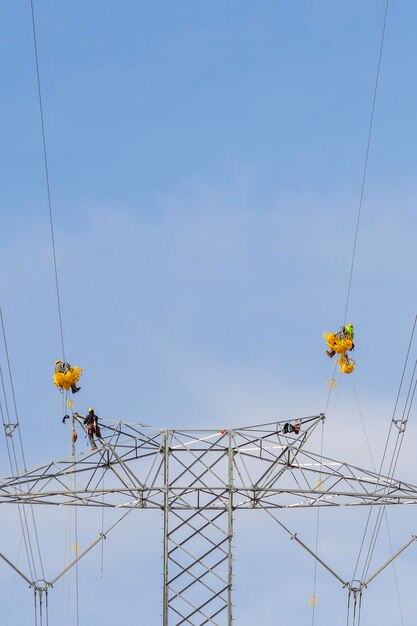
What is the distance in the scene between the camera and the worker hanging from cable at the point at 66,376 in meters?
99.2

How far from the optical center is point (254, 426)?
98750 millimetres

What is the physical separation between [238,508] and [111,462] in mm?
4660

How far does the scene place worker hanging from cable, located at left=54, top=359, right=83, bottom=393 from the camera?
99.2 meters

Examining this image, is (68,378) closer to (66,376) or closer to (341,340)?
(66,376)

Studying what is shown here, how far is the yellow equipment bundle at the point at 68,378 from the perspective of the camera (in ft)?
326

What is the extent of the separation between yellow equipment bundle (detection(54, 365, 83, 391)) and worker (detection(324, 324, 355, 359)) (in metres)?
8.61

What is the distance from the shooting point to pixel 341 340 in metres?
98.3

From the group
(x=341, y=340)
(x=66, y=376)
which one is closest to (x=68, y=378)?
(x=66, y=376)

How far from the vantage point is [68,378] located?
99.3 meters

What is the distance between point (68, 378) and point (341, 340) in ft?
30.9

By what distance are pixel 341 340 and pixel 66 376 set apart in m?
9.48

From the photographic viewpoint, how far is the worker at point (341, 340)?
323ft

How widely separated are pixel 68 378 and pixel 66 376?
0.10 m

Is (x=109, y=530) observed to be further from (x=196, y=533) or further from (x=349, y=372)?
(x=349, y=372)
